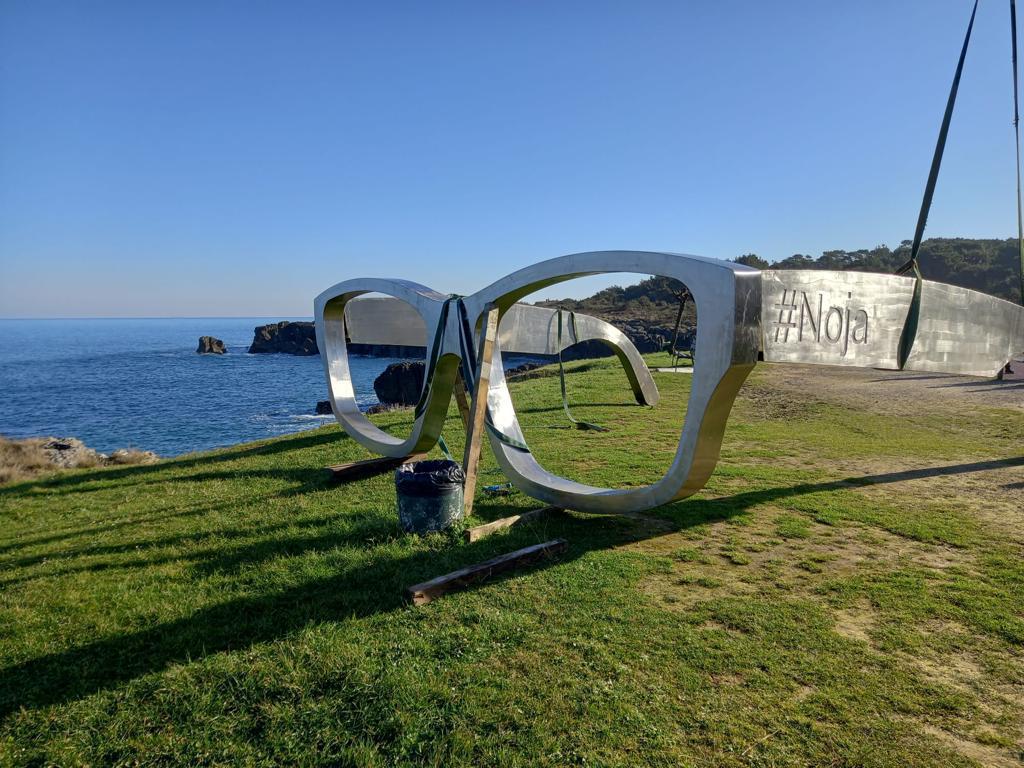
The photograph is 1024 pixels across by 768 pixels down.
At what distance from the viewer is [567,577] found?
433cm

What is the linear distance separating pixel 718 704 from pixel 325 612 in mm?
2472

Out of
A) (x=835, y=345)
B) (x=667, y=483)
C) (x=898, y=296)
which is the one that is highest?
(x=898, y=296)

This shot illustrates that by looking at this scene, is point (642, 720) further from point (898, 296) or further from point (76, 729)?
point (898, 296)

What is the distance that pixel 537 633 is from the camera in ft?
11.6

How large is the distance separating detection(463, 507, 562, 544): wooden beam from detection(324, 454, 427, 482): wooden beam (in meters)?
2.59

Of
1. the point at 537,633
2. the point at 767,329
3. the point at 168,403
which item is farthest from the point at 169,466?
the point at 168,403

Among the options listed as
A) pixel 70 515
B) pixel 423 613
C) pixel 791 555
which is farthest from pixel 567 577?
pixel 70 515

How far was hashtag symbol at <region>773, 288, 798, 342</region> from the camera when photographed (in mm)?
4051

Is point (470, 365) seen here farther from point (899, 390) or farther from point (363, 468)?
point (899, 390)

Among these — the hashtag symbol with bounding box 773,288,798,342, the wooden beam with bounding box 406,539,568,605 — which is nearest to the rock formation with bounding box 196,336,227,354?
the wooden beam with bounding box 406,539,568,605

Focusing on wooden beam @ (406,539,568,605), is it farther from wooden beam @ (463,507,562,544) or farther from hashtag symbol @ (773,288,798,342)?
hashtag symbol @ (773,288,798,342)

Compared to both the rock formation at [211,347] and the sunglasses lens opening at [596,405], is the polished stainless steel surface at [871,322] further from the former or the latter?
the rock formation at [211,347]

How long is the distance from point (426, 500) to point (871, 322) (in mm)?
3812

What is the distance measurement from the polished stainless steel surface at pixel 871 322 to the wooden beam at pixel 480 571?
2.27 m
